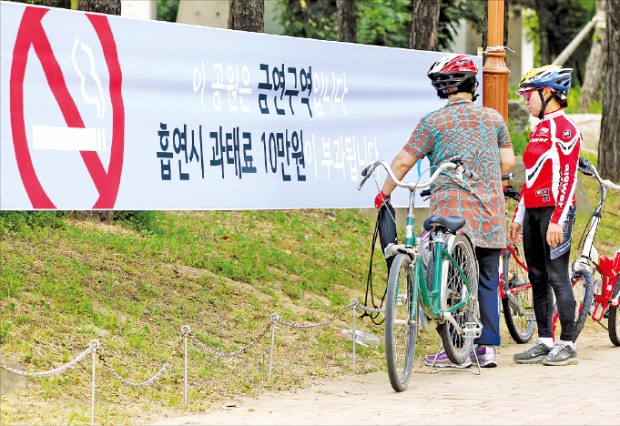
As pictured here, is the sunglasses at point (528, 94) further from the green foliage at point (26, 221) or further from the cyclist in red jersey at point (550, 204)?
the green foliage at point (26, 221)

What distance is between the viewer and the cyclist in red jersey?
9.03 meters

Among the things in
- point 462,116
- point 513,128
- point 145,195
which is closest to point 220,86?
point 145,195

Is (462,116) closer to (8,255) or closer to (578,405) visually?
(578,405)

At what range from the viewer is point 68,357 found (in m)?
7.64

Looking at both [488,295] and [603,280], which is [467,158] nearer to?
[488,295]

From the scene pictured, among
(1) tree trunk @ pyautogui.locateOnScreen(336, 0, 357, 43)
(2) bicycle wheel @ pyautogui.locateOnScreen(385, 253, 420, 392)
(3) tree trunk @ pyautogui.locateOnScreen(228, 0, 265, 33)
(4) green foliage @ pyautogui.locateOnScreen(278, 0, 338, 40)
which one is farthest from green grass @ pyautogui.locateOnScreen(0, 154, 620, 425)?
(4) green foliage @ pyautogui.locateOnScreen(278, 0, 338, 40)

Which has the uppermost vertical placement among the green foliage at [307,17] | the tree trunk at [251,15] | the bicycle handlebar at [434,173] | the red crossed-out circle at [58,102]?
the green foliage at [307,17]

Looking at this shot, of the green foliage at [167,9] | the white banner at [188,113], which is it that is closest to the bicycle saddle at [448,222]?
the white banner at [188,113]

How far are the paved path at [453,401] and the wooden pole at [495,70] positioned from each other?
9.10 ft

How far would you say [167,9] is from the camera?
30.6 m

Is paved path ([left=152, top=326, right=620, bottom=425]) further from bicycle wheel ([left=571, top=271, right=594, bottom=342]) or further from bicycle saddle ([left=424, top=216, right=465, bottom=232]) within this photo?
bicycle saddle ([left=424, top=216, right=465, bottom=232])

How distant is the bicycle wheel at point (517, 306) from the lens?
10180 millimetres

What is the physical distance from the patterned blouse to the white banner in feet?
3.93

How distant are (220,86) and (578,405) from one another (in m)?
3.35
